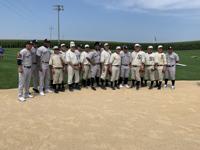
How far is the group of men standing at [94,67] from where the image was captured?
41.0 ft

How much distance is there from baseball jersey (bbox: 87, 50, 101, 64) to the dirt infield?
4.95 feet

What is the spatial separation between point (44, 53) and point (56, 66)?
0.72m

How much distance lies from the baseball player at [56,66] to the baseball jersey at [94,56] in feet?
4.32

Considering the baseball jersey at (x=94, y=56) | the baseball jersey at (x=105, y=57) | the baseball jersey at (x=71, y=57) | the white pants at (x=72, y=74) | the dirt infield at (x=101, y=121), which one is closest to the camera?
the dirt infield at (x=101, y=121)

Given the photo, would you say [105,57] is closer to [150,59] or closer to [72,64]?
[72,64]

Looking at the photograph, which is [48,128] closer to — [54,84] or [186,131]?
[186,131]

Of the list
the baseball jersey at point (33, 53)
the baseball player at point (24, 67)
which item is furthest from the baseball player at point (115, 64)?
the baseball player at point (24, 67)

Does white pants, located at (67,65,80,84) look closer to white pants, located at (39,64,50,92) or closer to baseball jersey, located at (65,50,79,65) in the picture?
baseball jersey, located at (65,50,79,65)

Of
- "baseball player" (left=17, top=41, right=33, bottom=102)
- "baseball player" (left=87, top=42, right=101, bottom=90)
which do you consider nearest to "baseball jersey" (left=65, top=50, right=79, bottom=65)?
"baseball player" (left=87, top=42, right=101, bottom=90)

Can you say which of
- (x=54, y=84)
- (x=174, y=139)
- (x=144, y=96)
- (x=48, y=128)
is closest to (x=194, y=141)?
(x=174, y=139)

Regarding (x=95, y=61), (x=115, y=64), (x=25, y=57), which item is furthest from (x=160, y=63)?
(x=25, y=57)

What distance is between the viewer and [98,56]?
547 inches

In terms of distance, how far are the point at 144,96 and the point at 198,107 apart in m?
2.28

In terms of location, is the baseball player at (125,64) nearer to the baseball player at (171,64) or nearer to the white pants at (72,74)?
the baseball player at (171,64)
